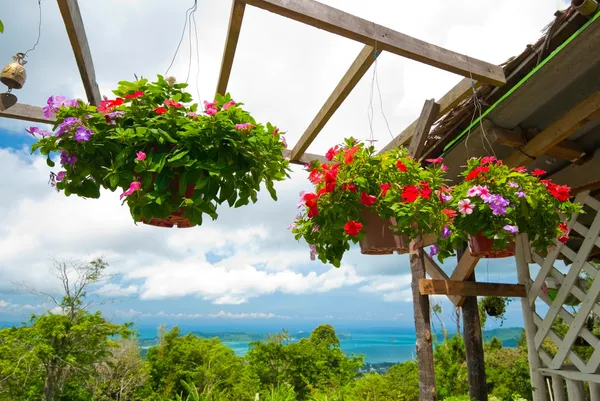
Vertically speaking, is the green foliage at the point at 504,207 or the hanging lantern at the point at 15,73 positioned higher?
the hanging lantern at the point at 15,73

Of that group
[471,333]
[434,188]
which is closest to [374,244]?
[434,188]

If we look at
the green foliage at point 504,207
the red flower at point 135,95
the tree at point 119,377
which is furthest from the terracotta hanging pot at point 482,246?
the tree at point 119,377

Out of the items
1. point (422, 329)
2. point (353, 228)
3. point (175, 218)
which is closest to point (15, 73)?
point (175, 218)

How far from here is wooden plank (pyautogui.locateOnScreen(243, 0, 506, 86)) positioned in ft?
5.10

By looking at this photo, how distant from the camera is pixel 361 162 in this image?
5.14 feet

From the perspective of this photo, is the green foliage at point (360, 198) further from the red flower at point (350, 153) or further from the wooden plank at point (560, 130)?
the wooden plank at point (560, 130)

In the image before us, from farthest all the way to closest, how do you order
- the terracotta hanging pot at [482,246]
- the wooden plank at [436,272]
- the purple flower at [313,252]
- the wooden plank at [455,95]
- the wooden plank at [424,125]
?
the wooden plank at [436,272] < the wooden plank at [424,125] < the wooden plank at [455,95] < the terracotta hanging pot at [482,246] < the purple flower at [313,252]

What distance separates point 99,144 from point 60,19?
35.4 inches

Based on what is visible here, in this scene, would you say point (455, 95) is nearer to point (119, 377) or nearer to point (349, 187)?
point (349, 187)

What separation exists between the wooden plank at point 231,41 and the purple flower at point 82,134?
759 mm

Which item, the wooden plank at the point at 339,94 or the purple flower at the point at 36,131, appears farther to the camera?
the wooden plank at the point at 339,94

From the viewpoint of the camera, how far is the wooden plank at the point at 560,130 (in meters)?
2.04

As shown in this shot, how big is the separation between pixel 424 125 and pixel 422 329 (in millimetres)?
1097

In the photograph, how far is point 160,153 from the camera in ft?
3.88
